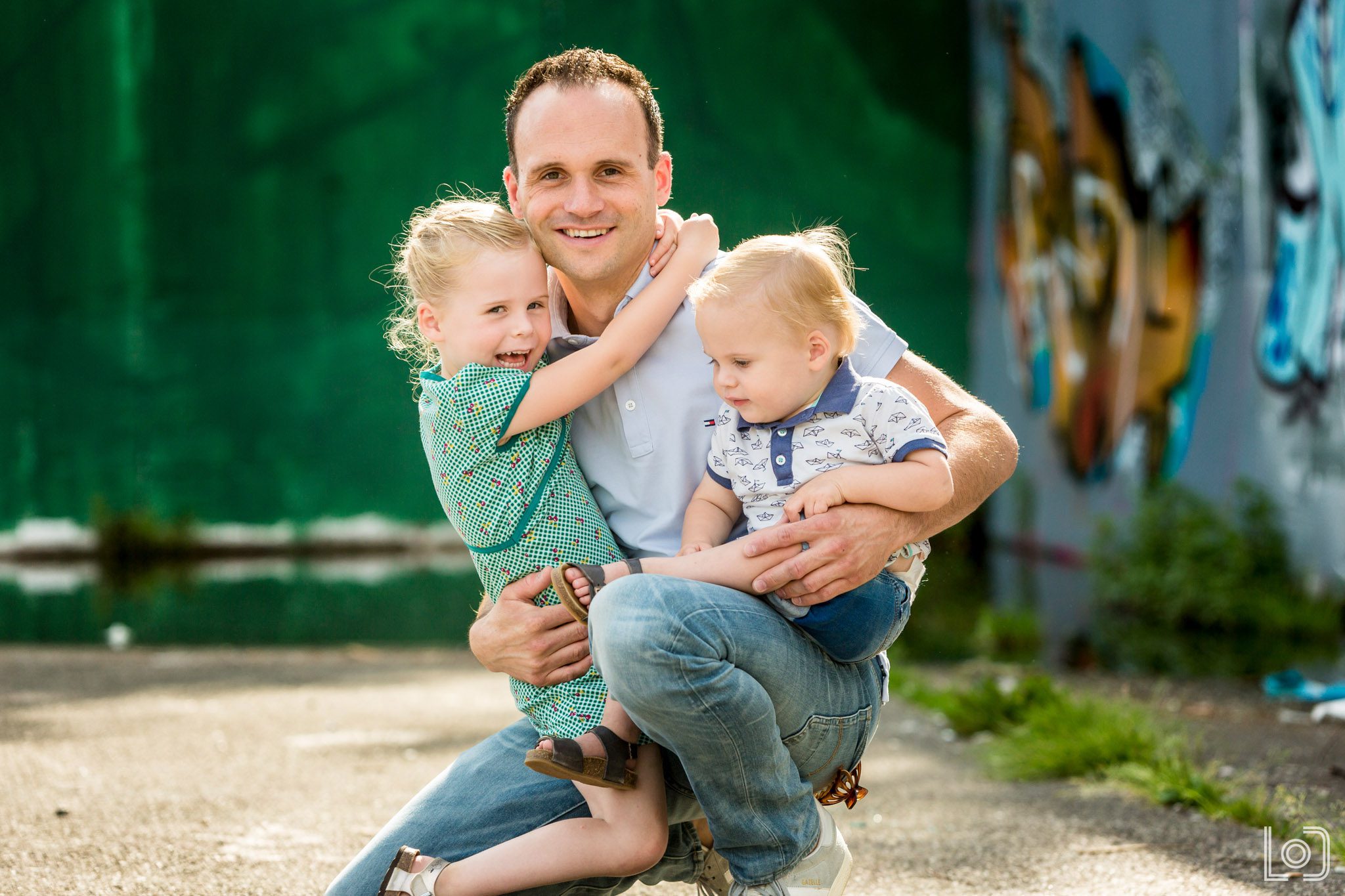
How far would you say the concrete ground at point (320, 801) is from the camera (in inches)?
113

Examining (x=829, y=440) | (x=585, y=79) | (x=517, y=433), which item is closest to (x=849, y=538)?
(x=829, y=440)

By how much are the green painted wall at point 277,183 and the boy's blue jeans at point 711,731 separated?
26.7 feet

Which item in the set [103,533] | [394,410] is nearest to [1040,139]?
[394,410]

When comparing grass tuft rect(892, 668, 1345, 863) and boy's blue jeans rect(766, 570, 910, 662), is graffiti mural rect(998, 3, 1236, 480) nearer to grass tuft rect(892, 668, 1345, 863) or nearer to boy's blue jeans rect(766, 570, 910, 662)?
grass tuft rect(892, 668, 1345, 863)

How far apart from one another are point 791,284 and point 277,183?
9.04 metres

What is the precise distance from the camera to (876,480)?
2.14 meters

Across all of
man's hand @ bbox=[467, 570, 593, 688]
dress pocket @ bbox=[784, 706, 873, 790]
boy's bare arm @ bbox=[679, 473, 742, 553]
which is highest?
boy's bare arm @ bbox=[679, 473, 742, 553]

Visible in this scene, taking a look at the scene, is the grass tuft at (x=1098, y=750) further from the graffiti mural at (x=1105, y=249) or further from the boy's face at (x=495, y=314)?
the graffiti mural at (x=1105, y=249)

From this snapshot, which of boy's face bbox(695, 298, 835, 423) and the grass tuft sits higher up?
boy's face bbox(695, 298, 835, 423)

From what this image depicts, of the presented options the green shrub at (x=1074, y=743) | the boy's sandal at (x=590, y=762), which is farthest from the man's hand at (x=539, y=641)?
the green shrub at (x=1074, y=743)

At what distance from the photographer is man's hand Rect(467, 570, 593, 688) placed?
7.64 feet

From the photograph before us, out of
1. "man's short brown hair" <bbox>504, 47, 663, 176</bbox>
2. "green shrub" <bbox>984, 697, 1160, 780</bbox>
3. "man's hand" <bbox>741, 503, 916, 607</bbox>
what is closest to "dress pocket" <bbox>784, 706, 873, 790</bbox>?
"man's hand" <bbox>741, 503, 916, 607</bbox>

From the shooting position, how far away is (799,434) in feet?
7.27

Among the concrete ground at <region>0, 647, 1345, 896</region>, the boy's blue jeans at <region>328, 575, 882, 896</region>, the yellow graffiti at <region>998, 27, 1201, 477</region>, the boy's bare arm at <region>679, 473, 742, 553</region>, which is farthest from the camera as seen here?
the yellow graffiti at <region>998, 27, 1201, 477</region>
